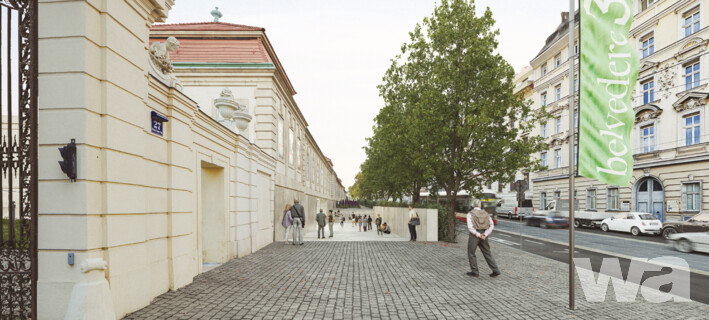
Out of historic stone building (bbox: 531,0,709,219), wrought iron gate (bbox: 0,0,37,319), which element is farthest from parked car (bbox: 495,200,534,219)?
wrought iron gate (bbox: 0,0,37,319)

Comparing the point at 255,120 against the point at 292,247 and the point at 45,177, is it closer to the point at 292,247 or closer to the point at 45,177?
the point at 292,247

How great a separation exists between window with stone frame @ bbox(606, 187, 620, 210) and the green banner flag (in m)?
28.1

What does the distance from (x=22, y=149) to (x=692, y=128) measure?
101 ft

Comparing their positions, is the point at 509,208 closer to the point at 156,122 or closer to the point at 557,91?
the point at 557,91

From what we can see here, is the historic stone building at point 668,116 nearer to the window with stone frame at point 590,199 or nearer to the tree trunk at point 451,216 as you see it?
the window with stone frame at point 590,199

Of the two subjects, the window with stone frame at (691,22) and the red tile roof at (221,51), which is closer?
the red tile roof at (221,51)

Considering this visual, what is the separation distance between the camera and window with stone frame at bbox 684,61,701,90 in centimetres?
2289

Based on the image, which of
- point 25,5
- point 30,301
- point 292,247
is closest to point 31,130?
point 25,5

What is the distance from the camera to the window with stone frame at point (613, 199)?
29.1 m

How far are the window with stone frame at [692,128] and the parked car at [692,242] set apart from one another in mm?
11899

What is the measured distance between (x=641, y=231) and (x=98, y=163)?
86.0ft

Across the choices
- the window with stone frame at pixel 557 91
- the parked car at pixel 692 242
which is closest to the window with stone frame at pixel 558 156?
the window with stone frame at pixel 557 91

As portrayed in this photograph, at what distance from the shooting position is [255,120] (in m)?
16.3

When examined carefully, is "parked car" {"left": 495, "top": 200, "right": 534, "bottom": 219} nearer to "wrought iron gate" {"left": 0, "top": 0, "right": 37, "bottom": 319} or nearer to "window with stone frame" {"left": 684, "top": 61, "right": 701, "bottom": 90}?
"window with stone frame" {"left": 684, "top": 61, "right": 701, "bottom": 90}
